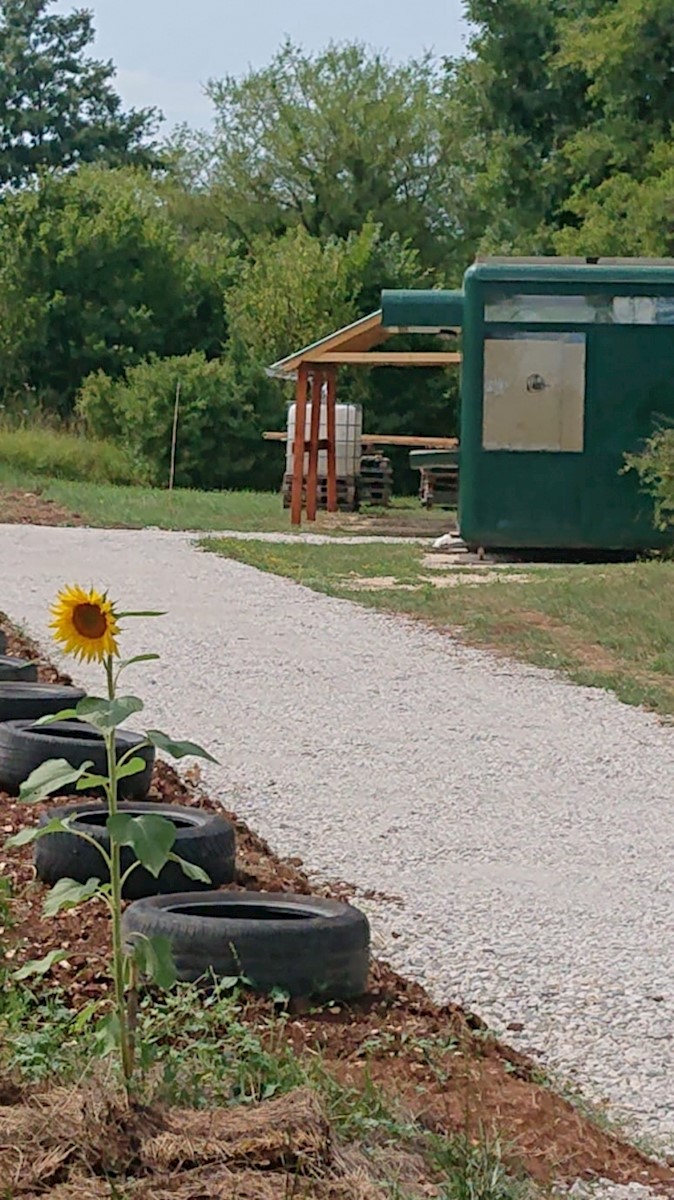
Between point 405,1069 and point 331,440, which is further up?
point 331,440

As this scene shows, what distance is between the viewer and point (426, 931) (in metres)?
5.53

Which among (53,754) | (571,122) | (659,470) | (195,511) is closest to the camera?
(53,754)

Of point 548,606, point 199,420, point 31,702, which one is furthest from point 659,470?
point 199,420

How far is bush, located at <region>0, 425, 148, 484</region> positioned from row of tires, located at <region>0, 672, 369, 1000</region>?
1038 inches

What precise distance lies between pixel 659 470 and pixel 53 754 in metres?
9.86

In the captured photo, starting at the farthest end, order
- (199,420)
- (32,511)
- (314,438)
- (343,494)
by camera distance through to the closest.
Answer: (199,420) → (343,494) → (32,511) → (314,438)

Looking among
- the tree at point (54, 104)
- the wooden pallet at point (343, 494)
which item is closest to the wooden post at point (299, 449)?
the wooden pallet at point (343, 494)

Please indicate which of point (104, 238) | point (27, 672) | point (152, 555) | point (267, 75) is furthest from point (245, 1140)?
point (267, 75)

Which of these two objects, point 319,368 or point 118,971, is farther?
point 319,368

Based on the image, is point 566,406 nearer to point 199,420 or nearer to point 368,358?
point 368,358

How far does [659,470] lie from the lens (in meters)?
15.8

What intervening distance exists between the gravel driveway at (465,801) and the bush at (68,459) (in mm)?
18342

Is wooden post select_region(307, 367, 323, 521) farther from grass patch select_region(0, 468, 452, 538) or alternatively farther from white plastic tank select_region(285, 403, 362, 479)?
white plastic tank select_region(285, 403, 362, 479)

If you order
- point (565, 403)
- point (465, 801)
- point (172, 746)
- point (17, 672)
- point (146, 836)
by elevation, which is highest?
point (565, 403)
